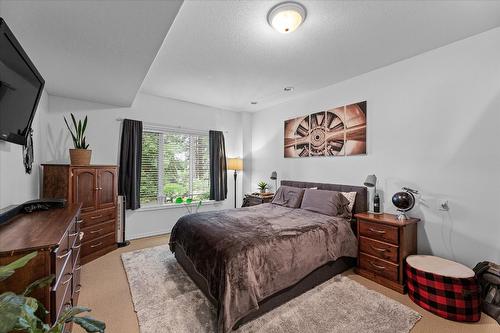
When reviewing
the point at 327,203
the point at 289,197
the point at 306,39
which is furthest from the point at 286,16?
the point at 289,197

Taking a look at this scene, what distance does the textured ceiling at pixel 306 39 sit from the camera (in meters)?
1.93

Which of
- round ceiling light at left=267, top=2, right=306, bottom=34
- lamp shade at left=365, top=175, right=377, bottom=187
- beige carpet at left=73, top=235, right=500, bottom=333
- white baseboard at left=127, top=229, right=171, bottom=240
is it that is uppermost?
round ceiling light at left=267, top=2, right=306, bottom=34

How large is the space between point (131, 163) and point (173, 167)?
2.67ft

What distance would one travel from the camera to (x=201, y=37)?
7.68 ft

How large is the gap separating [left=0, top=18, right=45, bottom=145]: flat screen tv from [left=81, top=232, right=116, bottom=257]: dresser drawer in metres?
1.78

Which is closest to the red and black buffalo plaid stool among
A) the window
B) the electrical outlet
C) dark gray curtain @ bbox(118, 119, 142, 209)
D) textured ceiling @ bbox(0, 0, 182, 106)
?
the electrical outlet

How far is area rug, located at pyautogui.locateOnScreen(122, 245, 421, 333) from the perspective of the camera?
1.89 m

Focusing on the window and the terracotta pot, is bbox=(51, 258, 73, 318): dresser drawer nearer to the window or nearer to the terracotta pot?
the terracotta pot

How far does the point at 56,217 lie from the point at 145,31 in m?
1.67

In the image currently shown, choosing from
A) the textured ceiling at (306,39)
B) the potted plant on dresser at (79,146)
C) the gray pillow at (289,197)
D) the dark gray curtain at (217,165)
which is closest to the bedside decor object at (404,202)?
the gray pillow at (289,197)

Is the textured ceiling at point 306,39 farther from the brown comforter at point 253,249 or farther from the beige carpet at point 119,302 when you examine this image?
the beige carpet at point 119,302

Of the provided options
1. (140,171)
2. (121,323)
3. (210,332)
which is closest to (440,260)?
(210,332)

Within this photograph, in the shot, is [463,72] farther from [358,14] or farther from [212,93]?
[212,93]

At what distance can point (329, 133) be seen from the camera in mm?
3732
